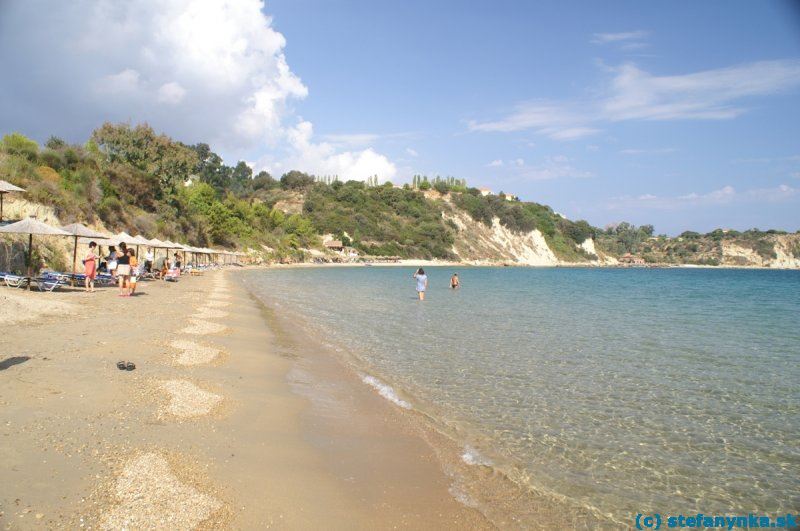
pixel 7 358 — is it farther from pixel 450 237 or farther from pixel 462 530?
pixel 450 237

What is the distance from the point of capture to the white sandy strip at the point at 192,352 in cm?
866

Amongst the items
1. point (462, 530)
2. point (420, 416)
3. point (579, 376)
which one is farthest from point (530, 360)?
point (462, 530)

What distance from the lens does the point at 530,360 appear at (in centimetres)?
1144

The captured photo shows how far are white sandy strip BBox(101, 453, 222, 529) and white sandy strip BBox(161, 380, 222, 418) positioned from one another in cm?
147

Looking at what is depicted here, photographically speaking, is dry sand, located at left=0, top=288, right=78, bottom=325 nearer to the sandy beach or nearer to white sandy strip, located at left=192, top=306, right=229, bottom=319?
the sandy beach

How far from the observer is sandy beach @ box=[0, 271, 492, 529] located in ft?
12.8

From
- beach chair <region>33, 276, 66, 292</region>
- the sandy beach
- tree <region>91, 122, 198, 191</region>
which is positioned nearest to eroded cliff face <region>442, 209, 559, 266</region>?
tree <region>91, 122, 198, 191</region>

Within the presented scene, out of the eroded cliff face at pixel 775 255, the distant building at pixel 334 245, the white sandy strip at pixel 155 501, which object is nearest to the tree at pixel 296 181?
the distant building at pixel 334 245

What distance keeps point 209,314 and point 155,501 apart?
39.7 ft

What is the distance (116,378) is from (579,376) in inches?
338

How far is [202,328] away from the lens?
1241 centimetres

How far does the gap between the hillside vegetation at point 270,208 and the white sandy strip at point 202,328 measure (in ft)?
56.8

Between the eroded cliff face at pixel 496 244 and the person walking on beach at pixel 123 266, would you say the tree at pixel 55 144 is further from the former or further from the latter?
the eroded cliff face at pixel 496 244

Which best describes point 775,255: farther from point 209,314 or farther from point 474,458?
point 474,458
